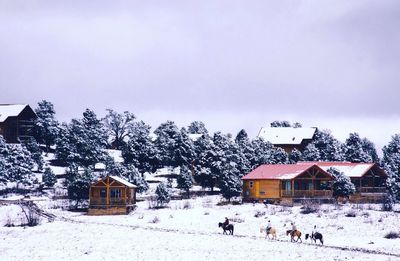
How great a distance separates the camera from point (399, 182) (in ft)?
253

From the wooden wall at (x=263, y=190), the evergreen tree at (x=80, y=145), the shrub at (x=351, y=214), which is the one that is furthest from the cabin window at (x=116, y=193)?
the evergreen tree at (x=80, y=145)

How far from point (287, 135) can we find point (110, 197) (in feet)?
221

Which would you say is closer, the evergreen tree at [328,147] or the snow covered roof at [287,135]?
the evergreen tree at [328,147]

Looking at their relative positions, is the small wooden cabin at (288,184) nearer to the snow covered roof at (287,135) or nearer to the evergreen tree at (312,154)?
the evergreen tree at (312,154)

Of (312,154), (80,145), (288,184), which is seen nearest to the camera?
(288,184)

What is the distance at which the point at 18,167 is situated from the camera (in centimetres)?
8625

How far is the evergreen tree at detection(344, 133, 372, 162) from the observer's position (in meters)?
110

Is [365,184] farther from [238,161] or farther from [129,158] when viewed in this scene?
[129,158]

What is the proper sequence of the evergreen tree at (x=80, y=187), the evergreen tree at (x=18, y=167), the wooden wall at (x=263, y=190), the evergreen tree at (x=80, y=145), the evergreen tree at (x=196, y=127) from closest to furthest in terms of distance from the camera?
the evergreen tree at (x=80, y=187) → the wooden wall at (x=263, y=190) → the evergreen tree at (x=18, y=167) → the evergreen tree at (x=80, y=145) → the evergreen tree at (x=196, y=127)

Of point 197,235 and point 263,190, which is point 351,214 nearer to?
point 197,235

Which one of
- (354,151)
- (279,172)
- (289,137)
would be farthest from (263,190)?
(289,137)

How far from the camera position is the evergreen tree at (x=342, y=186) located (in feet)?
260

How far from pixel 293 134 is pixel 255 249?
92.4 metres

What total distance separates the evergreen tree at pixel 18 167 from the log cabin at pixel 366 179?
4153 centimetres
